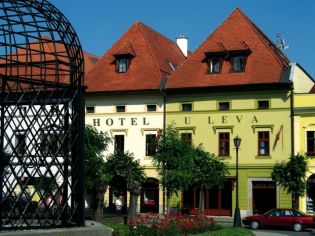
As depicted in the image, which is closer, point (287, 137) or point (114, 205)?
point (287, 137)

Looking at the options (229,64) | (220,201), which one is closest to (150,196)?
(220,201)

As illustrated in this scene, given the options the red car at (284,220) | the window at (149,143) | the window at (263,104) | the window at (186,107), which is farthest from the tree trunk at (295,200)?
the window at (149,143)

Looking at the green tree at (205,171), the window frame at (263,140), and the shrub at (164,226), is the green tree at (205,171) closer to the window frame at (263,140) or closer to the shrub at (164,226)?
the window frame at (263,140)

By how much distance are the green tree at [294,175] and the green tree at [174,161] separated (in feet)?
17.4

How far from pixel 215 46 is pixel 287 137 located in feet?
28.3

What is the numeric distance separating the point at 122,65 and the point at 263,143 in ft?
40.1

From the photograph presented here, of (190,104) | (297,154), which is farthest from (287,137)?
(190,104)

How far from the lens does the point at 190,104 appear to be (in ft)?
144

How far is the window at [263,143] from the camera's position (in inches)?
1638

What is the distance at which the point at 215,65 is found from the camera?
145 feet

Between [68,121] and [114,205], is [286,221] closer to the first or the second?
[114,205]

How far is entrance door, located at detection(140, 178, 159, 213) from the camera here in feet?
145

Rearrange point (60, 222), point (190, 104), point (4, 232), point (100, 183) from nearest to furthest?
point (4, 232) < point (60, 222) < point (100, 183) < point (190, 104)

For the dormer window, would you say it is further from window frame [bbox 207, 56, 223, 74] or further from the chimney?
the chimney
